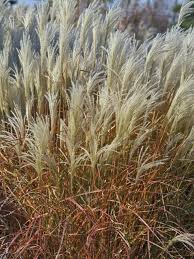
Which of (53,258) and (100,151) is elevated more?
(100,151)

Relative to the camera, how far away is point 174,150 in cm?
282

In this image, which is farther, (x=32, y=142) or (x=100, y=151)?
(x=32, y=142)

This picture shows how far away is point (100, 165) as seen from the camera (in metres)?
2.62

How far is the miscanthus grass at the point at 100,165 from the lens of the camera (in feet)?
8.47

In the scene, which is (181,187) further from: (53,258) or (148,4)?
(148,4)

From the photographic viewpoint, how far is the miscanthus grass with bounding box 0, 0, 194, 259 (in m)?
2.58

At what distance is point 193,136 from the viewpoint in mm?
2752

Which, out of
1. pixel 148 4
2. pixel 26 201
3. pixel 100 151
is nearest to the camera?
pixel 100 151

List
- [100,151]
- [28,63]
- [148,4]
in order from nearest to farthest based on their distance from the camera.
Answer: [100,151]
[28,63]
[148,4]

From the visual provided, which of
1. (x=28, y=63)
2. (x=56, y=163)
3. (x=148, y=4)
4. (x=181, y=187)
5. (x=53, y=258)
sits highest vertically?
(x=148, y=4)

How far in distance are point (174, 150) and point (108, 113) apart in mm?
384

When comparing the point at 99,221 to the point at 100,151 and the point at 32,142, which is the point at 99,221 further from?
the point at 32,142

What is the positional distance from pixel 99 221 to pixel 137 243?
0.23 meters

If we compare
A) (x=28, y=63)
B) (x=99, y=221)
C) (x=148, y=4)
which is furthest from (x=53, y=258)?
(x=148, y=4)
